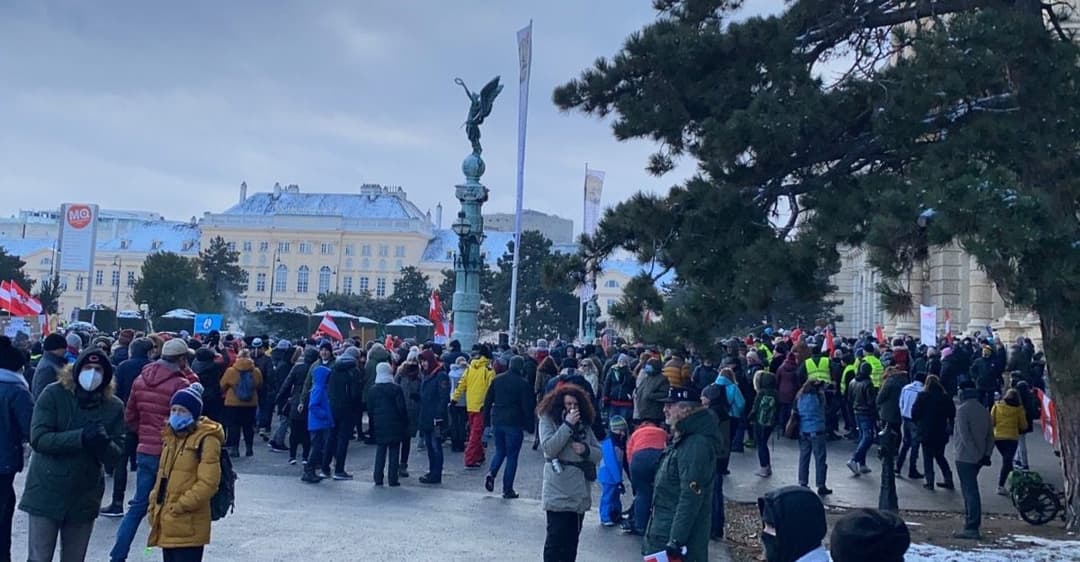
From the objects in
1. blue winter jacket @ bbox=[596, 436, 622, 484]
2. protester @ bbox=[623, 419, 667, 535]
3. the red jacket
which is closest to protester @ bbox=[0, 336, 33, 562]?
the red jacket

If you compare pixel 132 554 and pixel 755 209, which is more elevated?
pixel 755 209

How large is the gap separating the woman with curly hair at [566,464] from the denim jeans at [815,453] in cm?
643

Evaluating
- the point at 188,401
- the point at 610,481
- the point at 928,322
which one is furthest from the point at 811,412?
the point at 928,322

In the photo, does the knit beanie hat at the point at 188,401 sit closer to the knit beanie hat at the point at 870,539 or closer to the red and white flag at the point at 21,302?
the knit beanie hat at the point at 870,539

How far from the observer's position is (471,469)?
Answer: 1555 centimetres

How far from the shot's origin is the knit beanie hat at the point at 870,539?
3.30 m

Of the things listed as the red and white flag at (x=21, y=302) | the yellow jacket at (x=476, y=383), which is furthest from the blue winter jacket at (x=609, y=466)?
the red and white flag at (x=21, y=302)

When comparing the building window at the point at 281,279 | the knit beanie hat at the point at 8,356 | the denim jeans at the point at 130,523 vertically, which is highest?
the building window at the point at 281,279

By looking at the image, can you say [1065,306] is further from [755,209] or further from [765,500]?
[765,500]

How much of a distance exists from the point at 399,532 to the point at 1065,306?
678 cm

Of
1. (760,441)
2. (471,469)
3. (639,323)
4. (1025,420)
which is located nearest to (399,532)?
(639,323)

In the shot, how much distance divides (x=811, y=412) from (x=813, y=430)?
0.25m

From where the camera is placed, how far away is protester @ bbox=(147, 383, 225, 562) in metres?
6.48

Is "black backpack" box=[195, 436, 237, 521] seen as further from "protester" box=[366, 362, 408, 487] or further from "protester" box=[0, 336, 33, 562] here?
"protester" box=[366, 362, 408, 487]
